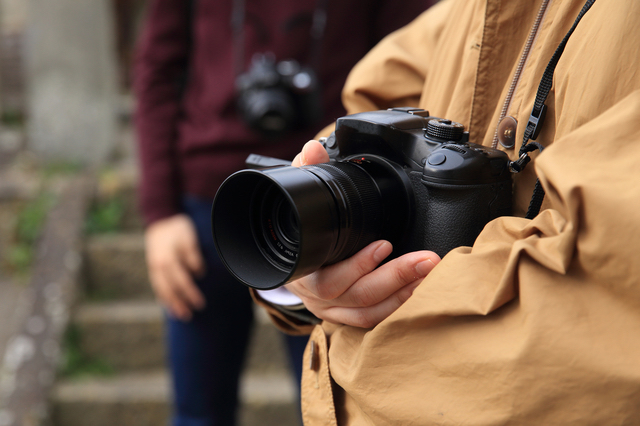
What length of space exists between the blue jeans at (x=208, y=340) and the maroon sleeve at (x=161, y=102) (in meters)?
0.08

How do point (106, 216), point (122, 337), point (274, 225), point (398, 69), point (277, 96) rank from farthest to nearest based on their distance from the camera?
point (106, 216) < point (122, 337) < point (277, 96) < point (398, 69) < point (274, 225)

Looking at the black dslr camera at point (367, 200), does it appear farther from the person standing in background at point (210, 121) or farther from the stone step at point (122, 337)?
the stone step at point (122, 337)

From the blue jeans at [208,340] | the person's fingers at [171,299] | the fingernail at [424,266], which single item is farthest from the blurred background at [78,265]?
the fingernail at [424,266]

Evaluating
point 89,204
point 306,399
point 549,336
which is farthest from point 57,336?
point 549,336

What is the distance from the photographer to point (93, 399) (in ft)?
6.41

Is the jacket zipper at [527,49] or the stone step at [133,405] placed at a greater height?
the jacket zipper at [527,49]

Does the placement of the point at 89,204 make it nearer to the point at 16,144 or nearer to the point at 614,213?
the point at 16,144

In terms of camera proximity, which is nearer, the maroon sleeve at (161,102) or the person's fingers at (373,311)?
the person's fingers at (373,311)

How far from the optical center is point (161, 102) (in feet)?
4.34

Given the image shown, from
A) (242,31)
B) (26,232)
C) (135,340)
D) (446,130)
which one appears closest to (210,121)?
(242,31)

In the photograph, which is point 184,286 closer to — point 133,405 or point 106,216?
point 133,405

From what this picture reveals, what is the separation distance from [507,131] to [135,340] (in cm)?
188

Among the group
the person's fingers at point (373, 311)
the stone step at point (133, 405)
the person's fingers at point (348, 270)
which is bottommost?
the stone step at point (133, 405)

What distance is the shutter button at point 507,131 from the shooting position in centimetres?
61
